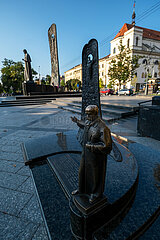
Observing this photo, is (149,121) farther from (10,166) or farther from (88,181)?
(10,166)

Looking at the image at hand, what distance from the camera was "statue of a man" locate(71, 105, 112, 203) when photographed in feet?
3.49

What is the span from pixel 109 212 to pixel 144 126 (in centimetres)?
384

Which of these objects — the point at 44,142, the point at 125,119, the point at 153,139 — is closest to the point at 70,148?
the point at 44,142

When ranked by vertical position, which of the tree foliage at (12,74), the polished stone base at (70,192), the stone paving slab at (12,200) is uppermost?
the tree foliage at (12,74)

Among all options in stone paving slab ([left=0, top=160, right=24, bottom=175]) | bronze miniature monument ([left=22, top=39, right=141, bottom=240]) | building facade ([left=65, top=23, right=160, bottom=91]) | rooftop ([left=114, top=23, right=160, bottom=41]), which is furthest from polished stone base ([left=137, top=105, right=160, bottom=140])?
rooftop ([left=114, top=23, right=160, bottom=41])

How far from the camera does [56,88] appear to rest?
74.5ft

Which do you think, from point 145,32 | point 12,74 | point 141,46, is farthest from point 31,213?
point 145,32

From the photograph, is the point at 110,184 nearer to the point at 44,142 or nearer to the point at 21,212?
the point at 21,212

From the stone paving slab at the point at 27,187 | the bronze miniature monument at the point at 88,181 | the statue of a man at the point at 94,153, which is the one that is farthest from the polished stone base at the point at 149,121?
the stone paving slab at the point at 27,187

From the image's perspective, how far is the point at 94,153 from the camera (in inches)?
44.0

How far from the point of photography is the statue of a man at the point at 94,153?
1.06 meters

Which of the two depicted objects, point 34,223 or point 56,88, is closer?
point 34,223

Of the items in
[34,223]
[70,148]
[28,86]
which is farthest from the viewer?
[28,86]

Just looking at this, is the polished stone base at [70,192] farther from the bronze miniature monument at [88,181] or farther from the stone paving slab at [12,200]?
the stone paving slab at [12,200]
